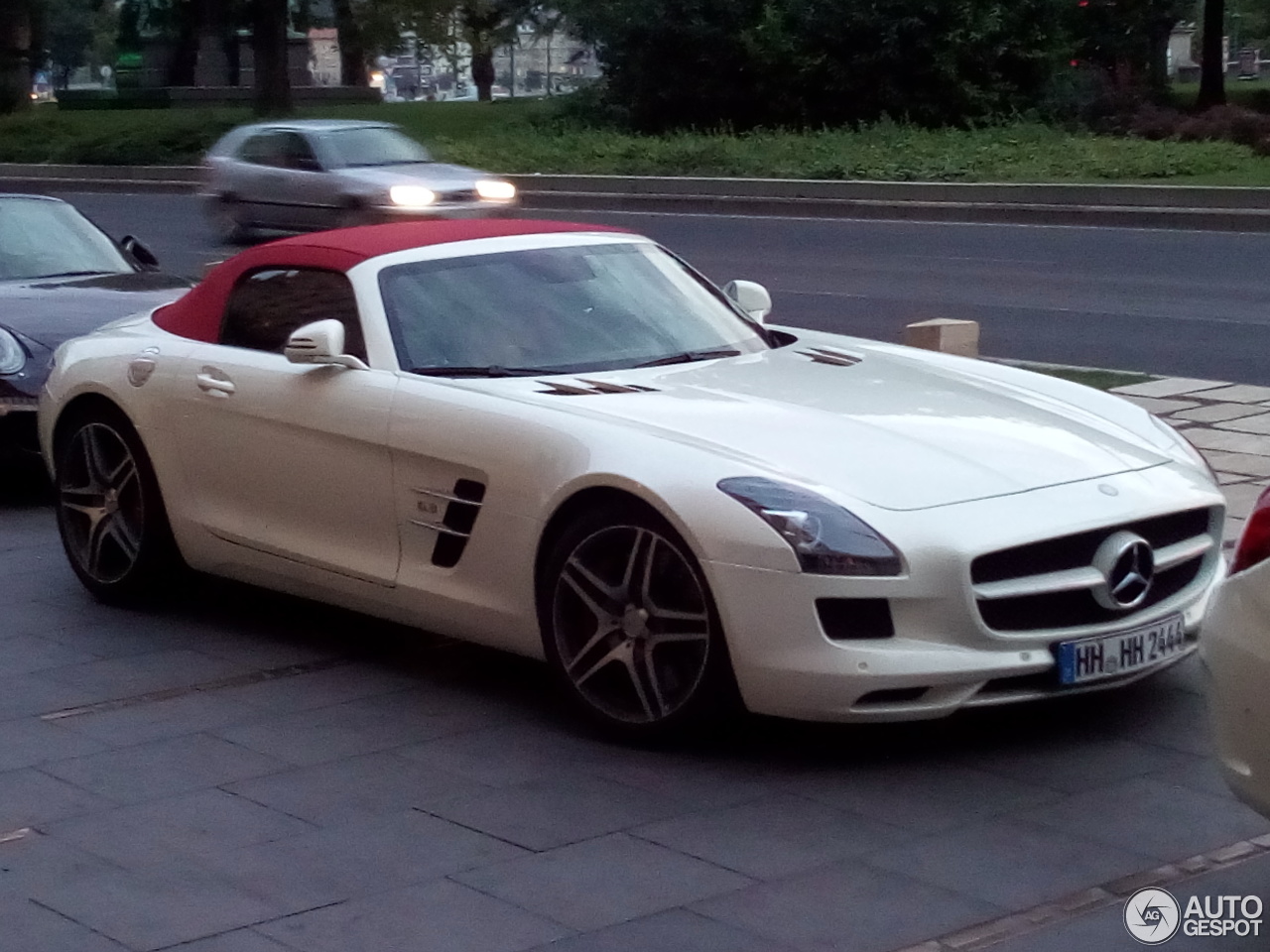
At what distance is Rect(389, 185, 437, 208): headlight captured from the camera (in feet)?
70.7

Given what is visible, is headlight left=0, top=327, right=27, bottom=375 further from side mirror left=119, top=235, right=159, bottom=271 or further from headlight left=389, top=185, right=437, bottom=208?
headlight left=389, top=185, right=437, bottom=208

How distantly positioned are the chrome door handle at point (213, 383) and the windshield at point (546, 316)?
2.35ft

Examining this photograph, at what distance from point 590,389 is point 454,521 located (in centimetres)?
57

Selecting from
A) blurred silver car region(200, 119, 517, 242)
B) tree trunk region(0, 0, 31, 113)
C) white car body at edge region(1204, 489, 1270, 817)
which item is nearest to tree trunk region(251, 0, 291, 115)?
tree trunk region(0, 0, 31, 113)

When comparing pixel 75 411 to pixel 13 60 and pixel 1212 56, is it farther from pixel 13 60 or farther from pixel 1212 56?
pixel 13 60

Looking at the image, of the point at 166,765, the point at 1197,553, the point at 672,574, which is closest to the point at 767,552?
the point at 672,574

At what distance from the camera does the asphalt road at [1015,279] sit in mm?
13664

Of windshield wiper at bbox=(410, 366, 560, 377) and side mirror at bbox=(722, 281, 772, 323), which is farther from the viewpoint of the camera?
side mirror at bbox=(722, 281, 772, 323)

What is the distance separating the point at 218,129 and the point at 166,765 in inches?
1429

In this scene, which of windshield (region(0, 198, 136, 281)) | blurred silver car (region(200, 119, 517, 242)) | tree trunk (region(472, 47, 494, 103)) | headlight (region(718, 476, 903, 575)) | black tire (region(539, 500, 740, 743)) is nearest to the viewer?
headlight (region(718, 476, 903, 575))

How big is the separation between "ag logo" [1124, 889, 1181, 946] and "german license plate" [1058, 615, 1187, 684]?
94 cm

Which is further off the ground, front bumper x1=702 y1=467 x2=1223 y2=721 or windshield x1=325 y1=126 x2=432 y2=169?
windshield x1=325 y1=126 x2=432 y2=169

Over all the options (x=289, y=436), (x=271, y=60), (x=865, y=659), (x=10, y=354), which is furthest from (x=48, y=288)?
(x=271, y=60)

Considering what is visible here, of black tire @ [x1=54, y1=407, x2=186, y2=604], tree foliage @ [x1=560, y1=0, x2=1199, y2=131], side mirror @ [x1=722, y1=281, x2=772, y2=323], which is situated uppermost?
tree foliage @ [x1=560, y1=0, x2=1199, y2=131]
